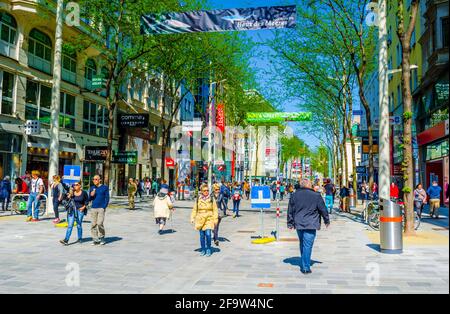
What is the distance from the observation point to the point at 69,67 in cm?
3112

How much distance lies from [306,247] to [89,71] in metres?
30.2

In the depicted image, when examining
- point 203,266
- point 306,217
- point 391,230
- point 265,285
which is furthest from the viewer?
point 391,230

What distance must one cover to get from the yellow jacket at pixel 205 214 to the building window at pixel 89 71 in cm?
2584

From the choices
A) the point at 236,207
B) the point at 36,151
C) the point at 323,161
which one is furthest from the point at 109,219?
the point at 323,161

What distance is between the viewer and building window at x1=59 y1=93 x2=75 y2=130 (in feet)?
99.2

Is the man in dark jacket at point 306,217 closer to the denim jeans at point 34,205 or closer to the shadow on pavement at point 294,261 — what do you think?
the shadow on pavement at point 294,261

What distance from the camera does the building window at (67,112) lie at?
1191 inches

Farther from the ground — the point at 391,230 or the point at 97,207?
the point at 97,207

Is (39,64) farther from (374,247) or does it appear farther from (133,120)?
(374,247)

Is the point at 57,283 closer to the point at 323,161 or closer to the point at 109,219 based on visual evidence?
the point at 109,219

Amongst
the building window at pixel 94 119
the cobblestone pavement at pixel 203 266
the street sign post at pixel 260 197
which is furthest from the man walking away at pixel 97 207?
the building window at pixel 94 119

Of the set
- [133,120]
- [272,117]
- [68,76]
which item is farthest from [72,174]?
[272,117]

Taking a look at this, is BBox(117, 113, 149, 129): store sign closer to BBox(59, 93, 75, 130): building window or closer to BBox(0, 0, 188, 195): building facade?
BBox(0, 0, 188, 195): building facade

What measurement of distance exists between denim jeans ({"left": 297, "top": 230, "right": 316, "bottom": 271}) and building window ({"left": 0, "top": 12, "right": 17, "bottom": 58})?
22.0 meters
